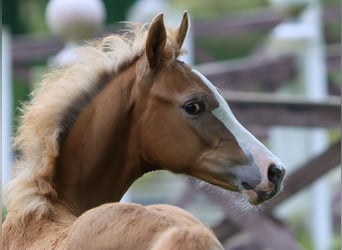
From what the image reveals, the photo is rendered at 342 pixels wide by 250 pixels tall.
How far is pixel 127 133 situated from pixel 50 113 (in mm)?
286

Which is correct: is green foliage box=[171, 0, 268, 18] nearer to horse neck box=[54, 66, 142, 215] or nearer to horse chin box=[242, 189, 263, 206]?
horse neck box=[54, 66, 142, 215]

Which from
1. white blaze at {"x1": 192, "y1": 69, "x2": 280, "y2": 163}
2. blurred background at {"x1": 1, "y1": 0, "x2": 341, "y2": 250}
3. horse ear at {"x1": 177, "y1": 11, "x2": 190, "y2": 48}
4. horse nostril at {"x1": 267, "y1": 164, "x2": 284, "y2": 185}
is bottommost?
blurred background at {"x1": 1, "y1": 0, "x2": 341, "y2": 250}

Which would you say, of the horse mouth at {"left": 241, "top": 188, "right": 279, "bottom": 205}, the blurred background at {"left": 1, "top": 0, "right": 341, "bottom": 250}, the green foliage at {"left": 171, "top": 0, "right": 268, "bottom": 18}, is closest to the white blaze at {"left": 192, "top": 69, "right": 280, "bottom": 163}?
the horse mouth at {"left": 241, "top": 188, "right": 279, "bottom": 205}

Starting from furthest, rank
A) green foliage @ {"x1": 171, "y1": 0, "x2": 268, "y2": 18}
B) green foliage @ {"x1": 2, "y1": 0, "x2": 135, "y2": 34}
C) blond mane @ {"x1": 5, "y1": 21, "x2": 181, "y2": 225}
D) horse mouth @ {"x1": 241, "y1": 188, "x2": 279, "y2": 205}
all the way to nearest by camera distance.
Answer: green foliage @ {"x1": 171, "y1": 0, "x2": 268, "y2": 18} < green foliage @ {"x1": 2, "y1": 0, "x2": 135, "y2": 34} < horse mouth @ {"x1": 241, "y1": 188, "x2": 279, "y2": 205} < blond mane @ {"x1": 5, "y1": 21, "x2": 181, "y2": 225}

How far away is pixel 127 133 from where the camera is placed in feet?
11.3

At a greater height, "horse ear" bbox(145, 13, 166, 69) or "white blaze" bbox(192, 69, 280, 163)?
"horse ear" bbox(145, 13, 166, 69)

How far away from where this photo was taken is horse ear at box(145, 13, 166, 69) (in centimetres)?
337

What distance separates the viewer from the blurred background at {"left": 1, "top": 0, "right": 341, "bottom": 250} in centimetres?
564

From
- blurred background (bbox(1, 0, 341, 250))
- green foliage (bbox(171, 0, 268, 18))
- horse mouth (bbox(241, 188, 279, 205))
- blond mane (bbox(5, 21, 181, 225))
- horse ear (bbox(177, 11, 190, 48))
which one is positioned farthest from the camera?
green foliage (bbox(171, 0, 268, 18))

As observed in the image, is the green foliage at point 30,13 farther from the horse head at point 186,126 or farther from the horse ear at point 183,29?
the horse head at point 186,126

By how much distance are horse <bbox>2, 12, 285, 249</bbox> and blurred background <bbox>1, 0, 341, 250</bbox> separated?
222mm

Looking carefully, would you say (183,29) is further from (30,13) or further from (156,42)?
(30,13)

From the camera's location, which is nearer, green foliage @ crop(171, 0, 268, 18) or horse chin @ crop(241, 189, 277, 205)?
horse chin @ crop(241, 189, 277, 205)

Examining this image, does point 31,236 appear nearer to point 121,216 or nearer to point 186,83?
point 121,216
